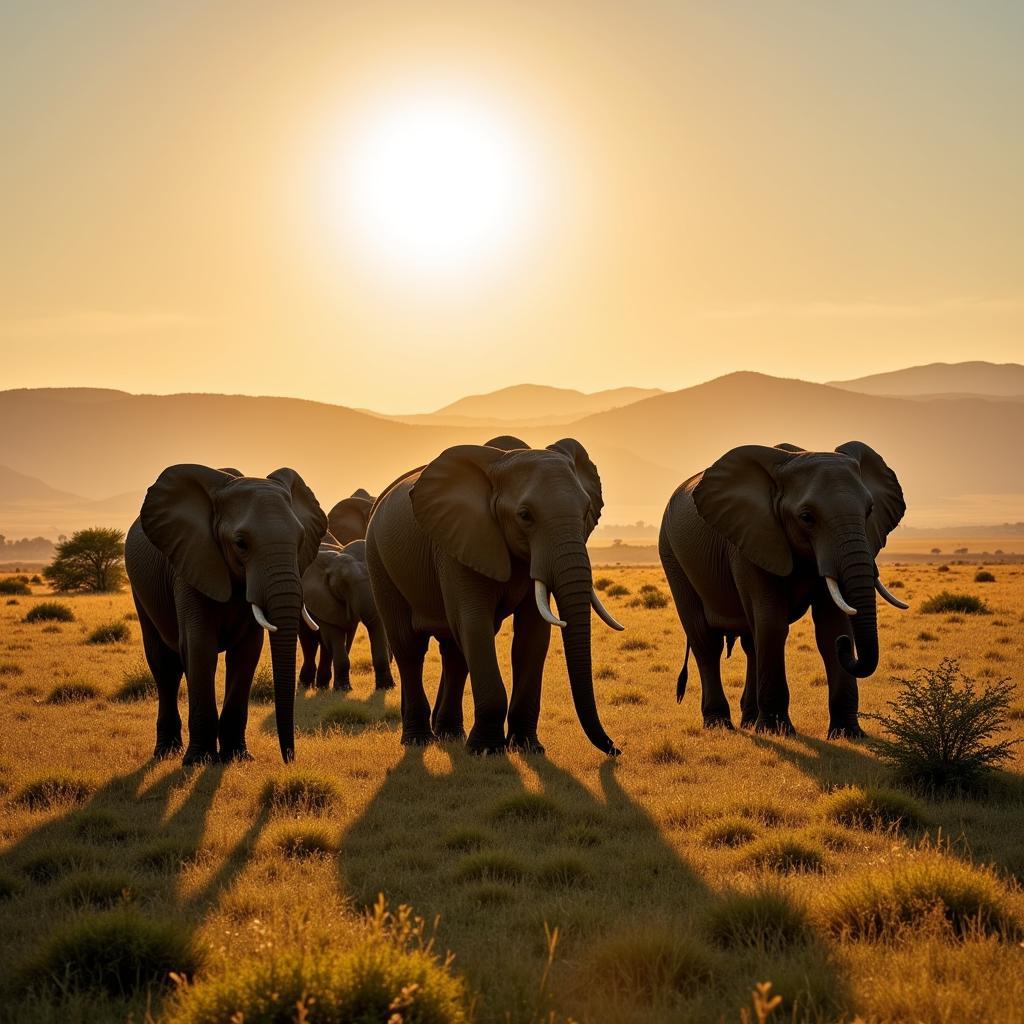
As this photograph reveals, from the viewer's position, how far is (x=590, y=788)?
1100 centimetres

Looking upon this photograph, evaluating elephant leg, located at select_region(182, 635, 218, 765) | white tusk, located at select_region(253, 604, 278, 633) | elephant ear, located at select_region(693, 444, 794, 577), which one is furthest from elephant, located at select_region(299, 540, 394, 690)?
white tusk, located at select_region(253, 604, 278, 633)

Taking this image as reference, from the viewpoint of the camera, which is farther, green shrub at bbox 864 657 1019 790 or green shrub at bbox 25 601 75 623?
green shrub at bbox 25 601 75 623

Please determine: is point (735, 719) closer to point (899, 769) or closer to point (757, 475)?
point (757, 475)

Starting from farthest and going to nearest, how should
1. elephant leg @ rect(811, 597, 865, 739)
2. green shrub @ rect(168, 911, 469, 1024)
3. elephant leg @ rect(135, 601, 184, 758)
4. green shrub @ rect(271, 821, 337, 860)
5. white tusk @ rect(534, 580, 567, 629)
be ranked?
elephant leg @ rect(811, 597, 865, 739) → elephant leg @ rect(135, 601, 184, 758) → white tusk @ rect(534, 580, 567, 629) → green shrub @ rect(271, 821, 337, 860) → green shrub @ rect(168, 911, 469, 1024)

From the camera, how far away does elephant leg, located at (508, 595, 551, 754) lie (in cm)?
1288

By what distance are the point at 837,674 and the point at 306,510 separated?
657 cm

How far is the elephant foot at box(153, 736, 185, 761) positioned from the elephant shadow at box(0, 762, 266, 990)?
5.44 ft

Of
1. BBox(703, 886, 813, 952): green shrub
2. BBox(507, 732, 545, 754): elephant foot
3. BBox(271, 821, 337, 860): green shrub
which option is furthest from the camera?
BBox(507, 732, 545, 754): elephant foot

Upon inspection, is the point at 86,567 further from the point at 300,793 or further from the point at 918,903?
the point at 918,903

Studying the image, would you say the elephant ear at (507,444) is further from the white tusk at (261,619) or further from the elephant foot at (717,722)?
the elephant foot at (717,722)

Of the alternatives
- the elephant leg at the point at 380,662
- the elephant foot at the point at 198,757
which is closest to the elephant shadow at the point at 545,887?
the elephant foot at the point at 198,757

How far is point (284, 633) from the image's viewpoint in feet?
37.7

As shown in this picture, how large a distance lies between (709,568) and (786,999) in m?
9.51

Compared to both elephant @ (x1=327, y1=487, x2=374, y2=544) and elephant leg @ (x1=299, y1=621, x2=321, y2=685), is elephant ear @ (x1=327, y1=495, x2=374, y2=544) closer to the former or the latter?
elephant @ (x1=327, y1=487, x2=374, y2=544)
